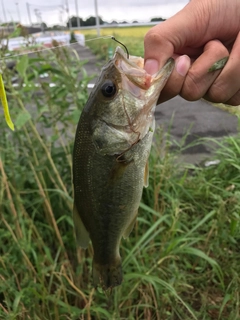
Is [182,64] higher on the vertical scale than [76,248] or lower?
higher

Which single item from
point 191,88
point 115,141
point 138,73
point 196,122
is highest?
point 138,73

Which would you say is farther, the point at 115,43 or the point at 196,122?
the point at 196,122

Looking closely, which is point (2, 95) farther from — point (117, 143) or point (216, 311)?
point (216, 311)

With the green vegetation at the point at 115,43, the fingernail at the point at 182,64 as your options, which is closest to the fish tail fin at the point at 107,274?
the fingernail at the point at 182,64

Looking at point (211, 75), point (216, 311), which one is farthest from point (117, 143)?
point (216, 311)

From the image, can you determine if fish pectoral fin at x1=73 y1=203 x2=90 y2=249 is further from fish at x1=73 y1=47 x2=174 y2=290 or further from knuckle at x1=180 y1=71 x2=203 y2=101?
knuckle at x1=180 y1=71 x2=203 y2=101

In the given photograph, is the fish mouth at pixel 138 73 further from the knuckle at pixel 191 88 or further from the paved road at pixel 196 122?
the paved road at pixel 196 122

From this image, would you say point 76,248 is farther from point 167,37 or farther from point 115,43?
point 115,43

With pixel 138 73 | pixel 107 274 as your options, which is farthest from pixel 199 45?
pixel 107 274
